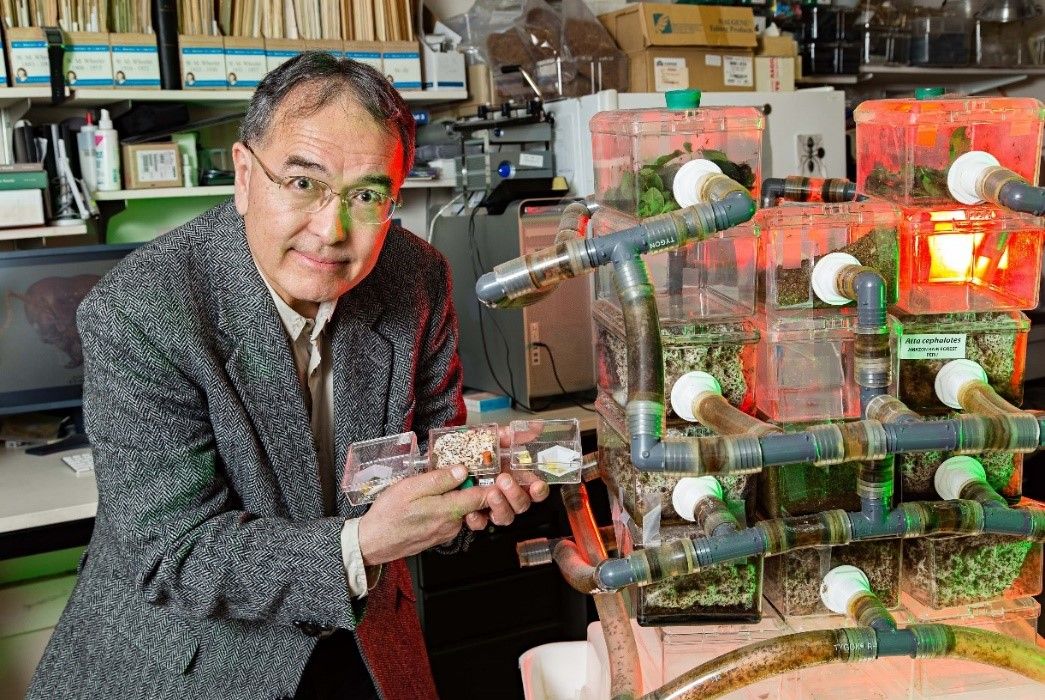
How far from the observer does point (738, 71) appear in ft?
9.91

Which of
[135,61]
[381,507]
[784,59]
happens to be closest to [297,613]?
[381,507]

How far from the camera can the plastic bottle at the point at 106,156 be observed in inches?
100

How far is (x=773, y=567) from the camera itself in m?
1.09

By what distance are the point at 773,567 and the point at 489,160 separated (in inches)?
74.0

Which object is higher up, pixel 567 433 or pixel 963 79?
pixel 963 79

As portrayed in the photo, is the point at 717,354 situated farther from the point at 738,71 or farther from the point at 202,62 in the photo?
the point at 738,71

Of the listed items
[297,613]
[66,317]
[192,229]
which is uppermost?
[192,229]

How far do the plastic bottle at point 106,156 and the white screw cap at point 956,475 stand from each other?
2168 millimetres

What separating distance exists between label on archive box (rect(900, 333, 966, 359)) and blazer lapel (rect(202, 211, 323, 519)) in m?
0.79

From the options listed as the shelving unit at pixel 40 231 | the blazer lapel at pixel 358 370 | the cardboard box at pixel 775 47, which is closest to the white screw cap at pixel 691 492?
the blazer lapel at pixel 358 370

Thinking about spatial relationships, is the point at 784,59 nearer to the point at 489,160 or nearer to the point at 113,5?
the point at 489,160

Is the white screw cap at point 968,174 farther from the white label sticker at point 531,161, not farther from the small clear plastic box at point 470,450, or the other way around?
the white label sticker at point 531,161

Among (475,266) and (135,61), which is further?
(475,266)

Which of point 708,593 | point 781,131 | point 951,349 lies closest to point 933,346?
point 951,349
